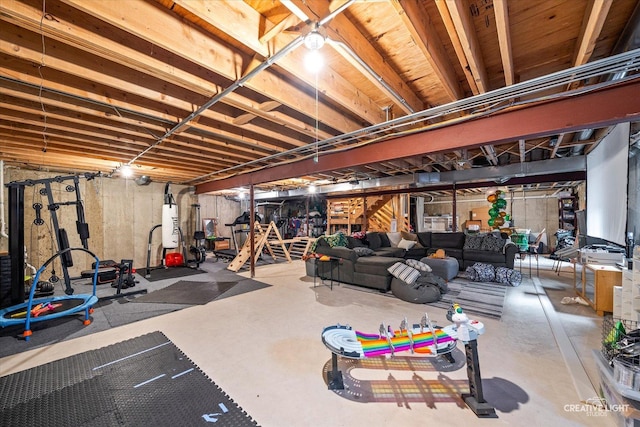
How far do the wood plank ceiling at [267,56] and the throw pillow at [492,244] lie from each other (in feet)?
14.5

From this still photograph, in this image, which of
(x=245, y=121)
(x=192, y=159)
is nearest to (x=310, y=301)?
(x=245, y=121)

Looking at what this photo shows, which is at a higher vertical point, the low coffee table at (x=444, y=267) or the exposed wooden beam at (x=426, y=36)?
the exposed wooden beam at (x=426, y=36)

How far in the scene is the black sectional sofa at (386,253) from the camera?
194 inches

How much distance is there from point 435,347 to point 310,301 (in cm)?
256

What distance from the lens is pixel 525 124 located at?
2.61 metres

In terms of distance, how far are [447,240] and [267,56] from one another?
6874 mm

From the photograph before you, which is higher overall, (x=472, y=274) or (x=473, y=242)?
(x=473, y=242)

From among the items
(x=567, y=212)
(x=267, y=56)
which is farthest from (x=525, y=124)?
(x=567, y=212)

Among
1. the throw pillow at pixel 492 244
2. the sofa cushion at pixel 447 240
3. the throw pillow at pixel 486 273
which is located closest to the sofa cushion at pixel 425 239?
the sofa cushion at pixel 447 240

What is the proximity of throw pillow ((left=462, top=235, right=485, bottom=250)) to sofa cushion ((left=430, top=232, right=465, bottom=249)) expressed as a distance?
0.16 metres

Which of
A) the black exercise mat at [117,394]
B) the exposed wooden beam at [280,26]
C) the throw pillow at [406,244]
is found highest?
the exposed wooden beam at [280,26]

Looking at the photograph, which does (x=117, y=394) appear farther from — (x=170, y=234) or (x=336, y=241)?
(x=170, y=234)

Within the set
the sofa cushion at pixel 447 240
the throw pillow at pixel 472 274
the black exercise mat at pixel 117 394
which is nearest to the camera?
the black exercise mat at pixel 117 394

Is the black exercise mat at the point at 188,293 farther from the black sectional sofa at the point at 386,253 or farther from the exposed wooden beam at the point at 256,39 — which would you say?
the exposed wooden beam at the point at 256,39
